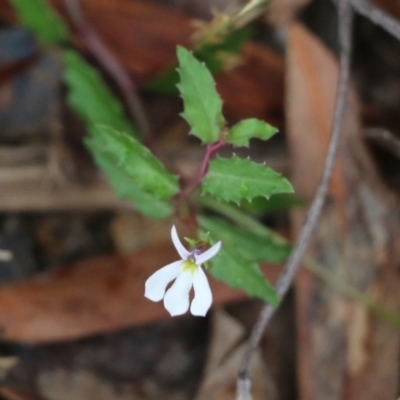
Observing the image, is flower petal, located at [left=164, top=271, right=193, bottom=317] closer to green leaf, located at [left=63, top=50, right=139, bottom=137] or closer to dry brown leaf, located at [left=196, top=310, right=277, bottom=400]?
dry brown leaf, located at [left=196, top=310, right=277, bottom=400]

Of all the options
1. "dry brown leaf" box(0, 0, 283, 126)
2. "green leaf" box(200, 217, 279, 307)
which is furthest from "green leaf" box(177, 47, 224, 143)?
"dry brown leaf" box(0, 0, 283, 126)

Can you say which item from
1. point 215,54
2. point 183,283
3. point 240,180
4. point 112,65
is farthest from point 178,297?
point 112,65

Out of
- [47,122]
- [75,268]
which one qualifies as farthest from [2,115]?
[75,268]

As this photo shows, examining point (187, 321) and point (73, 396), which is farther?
point (187, 321)

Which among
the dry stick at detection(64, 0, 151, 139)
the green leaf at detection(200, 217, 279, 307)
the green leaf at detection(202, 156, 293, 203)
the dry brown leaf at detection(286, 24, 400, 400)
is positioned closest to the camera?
the green leaf at detection(202, 156, 293, 203)

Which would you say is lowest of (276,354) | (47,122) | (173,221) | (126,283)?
(276,354)

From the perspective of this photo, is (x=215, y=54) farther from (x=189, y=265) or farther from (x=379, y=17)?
(x=189, y=265)

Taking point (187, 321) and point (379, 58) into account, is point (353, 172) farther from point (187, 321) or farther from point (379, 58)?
point (187, 321)

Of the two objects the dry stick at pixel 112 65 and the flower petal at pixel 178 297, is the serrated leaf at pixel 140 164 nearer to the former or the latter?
the flower petal at pixel 178 297
